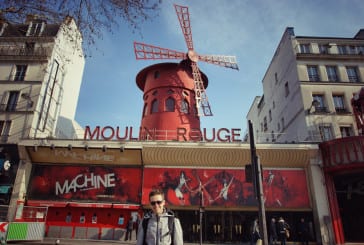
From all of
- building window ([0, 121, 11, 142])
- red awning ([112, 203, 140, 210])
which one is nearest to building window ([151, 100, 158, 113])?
red awning ([112, 203, 140, 210])

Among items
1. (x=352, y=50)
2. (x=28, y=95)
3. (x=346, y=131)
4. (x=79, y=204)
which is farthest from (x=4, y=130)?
(x=352, y=50)

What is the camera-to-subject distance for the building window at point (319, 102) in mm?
15344

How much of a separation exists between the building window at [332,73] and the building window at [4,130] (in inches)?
763

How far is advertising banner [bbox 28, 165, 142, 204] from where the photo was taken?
13.7m

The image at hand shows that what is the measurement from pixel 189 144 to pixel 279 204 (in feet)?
18.4

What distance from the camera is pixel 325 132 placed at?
1485 cm

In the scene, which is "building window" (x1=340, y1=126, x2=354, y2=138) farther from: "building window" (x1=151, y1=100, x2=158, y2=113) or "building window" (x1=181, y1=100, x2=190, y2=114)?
"building window" (x1=151, y1=100, x2=158, y2=113)

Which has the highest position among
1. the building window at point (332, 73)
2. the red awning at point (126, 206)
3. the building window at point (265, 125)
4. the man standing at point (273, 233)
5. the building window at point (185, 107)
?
the building window at point (332, 73)

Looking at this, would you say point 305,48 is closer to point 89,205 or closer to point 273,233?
point 273,233

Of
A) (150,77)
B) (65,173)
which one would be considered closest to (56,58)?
(150,77)

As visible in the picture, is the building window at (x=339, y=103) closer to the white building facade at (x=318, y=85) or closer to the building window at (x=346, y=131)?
the white building facade at (x=318, y=85)

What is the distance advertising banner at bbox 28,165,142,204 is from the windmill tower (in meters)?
2.80

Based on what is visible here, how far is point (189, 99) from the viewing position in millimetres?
17766

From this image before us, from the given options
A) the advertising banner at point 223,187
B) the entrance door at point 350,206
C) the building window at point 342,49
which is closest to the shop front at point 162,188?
the advertising banner at point 223,187
